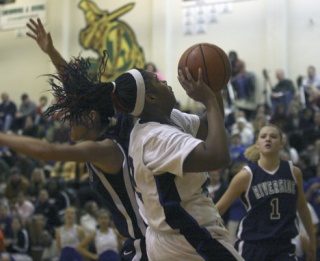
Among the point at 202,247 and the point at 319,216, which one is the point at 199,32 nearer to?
the point at 319,216

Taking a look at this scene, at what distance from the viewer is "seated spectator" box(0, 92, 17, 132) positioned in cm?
1683

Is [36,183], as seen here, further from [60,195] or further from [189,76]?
[189,76]

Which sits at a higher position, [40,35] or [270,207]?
[40,35]

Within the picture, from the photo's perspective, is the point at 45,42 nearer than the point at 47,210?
Yes

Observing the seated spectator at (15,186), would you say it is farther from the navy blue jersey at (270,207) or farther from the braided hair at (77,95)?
the braided hair at (77,95)

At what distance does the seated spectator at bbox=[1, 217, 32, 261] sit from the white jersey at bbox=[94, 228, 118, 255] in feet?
4.28

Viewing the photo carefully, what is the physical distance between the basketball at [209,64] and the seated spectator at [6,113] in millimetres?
13542

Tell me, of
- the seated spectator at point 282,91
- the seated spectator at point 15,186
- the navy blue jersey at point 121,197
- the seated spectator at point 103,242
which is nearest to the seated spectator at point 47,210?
the seated spectator at point 15,186

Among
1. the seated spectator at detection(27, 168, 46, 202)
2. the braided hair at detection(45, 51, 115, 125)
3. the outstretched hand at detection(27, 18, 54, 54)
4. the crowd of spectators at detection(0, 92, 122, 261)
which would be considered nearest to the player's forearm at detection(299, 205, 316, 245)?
the braided hair at detection(45, 51, 115, 125)

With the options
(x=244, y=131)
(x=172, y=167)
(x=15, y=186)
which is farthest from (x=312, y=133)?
(x=172, y=167)

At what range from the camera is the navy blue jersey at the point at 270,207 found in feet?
16.8

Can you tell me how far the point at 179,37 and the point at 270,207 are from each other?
41.9 ft

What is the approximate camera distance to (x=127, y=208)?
3.92m

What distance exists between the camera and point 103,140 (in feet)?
12.5
